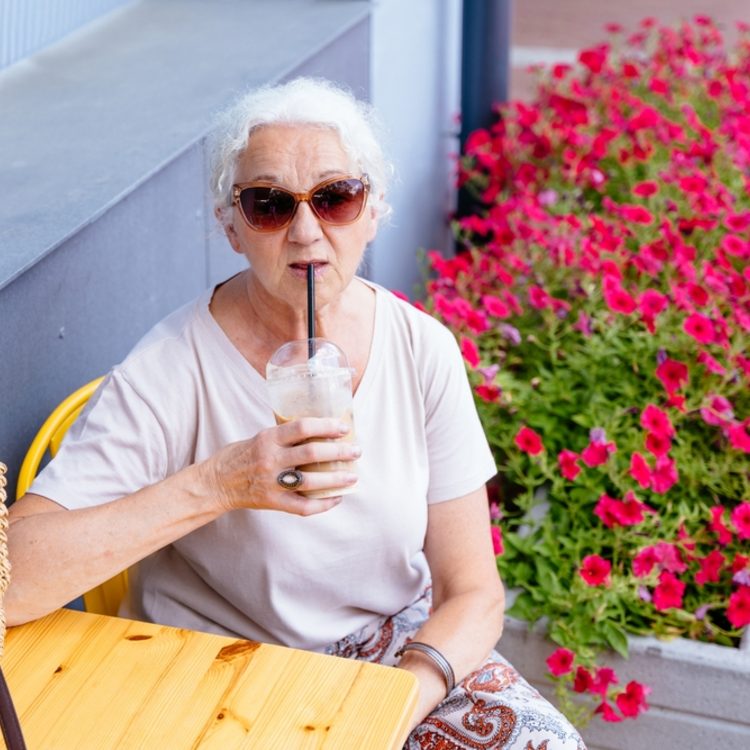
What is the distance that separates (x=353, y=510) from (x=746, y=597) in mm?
1085

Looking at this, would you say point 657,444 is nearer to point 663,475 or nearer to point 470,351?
point 663,475

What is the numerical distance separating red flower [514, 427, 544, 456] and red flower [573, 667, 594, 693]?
0.60 meters

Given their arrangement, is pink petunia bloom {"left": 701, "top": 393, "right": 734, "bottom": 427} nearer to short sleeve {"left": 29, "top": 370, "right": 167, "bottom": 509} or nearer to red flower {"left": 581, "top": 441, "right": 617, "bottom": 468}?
red flower {"left": 581, "top": 441, "right": 617, "bottom": 468}

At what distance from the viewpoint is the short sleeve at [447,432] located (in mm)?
1761

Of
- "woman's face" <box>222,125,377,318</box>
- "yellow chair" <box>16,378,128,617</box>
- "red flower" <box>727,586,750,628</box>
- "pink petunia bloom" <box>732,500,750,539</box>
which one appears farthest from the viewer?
"pink petunia bloom" <box>732,500,750,539</box>

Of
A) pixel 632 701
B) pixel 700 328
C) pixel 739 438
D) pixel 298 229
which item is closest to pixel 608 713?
pixel 632 701

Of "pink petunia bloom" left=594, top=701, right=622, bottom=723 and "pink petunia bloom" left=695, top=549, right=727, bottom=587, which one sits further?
"pink petunia bloom" left=695, top=549, right=727, bottom=587

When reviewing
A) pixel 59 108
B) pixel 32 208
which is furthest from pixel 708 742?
pixel 59 108

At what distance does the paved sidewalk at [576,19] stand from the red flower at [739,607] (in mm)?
7267

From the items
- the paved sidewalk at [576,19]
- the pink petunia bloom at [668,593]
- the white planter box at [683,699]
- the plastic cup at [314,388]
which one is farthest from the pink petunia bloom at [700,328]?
the paved sidewalk at [576,19]

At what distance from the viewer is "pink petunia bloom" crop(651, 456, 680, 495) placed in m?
2.38

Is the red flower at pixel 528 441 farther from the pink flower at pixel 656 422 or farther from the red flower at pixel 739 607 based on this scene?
the red flower at pixel 739 607

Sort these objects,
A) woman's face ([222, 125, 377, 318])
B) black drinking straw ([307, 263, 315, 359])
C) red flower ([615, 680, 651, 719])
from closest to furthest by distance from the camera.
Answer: black drinking straw ([307, 263, 315, 359]), woman's face ([222, 125, 377, 318]), red flower ([615, 680, 651, 719])

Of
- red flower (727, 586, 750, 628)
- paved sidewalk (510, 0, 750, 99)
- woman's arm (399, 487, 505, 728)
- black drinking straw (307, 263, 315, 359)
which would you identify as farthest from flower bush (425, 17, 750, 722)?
paved sidewalk (510, 0, 750, 99)
